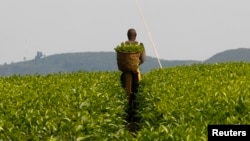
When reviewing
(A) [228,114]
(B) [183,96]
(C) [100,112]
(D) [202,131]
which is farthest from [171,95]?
(D) [202,131]

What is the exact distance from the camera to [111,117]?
32.1ft

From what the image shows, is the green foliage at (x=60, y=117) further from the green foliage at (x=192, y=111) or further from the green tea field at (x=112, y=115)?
the green foliage at (x=192, y=111)

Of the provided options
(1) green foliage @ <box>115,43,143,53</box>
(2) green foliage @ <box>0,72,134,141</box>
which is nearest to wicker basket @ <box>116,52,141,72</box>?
(1) green foliage @ <box>115,43,143,53</box>

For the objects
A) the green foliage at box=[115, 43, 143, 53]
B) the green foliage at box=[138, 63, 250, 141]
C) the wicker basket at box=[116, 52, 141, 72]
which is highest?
the green foliage at box=[115, 43, 143, 53]

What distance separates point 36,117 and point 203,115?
224cm

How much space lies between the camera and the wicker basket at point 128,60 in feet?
54.2

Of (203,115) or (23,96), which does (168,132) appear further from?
(23,96)

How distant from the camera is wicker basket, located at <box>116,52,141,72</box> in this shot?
54.2 feet

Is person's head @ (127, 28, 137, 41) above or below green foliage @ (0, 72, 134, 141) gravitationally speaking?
above

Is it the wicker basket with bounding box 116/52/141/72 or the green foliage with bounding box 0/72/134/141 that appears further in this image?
the wicker basket with bounding box 116/52/141/72

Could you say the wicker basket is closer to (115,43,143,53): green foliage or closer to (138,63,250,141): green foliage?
(115,43,143,53): green foliage

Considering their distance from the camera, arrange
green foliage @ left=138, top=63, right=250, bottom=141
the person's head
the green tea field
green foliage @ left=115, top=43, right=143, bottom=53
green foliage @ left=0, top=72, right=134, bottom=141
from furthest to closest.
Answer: the person's head, green foliage @ left=115, top=43, right=143, bottom=53, green foliage @ left=0, top=72, right=134, bottom=141, the green tea field, green foliage @ left=138, top=63, right=250, bottom=141

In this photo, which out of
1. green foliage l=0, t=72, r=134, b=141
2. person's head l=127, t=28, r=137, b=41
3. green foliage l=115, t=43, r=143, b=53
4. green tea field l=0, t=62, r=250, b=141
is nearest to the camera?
green tea field l=0, t=62, r=250, b=141

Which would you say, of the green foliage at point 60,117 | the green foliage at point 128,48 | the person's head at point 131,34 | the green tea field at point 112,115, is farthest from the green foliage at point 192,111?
the person's head at point 131,34
